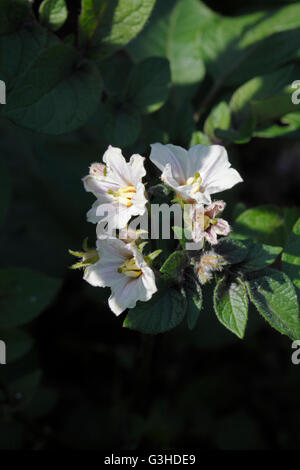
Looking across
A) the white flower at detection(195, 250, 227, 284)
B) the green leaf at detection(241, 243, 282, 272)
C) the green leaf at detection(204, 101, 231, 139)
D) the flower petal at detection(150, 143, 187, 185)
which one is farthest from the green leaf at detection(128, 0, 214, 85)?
the white flower at detection(195, 250, 227, 284)

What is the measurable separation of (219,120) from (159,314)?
1188mm

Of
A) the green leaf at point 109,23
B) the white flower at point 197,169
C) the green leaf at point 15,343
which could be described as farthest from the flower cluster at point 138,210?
the green leaf at point 15,343

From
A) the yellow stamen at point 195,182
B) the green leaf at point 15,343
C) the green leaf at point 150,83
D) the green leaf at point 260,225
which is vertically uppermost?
the green leaf at point 150,83

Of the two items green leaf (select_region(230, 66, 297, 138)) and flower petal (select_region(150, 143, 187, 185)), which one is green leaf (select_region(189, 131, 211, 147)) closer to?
green leaf (select_region(230, 66, 297, 138))

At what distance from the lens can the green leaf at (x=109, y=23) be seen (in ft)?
6.74

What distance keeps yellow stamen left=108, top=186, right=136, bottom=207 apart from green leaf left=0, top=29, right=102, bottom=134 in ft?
1.24

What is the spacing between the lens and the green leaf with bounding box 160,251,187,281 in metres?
1.65

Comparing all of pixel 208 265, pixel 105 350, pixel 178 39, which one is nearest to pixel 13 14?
pixel 208 265

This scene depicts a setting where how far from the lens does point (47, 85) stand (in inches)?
79.4

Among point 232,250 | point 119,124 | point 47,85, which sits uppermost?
point 47,85

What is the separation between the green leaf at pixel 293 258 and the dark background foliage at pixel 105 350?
43.2 inches

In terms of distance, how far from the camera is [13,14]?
203cm

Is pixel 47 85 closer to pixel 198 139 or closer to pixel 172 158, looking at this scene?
pixel 172 158

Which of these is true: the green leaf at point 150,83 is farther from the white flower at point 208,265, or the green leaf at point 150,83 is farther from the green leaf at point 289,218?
the white flower at point 208,265
